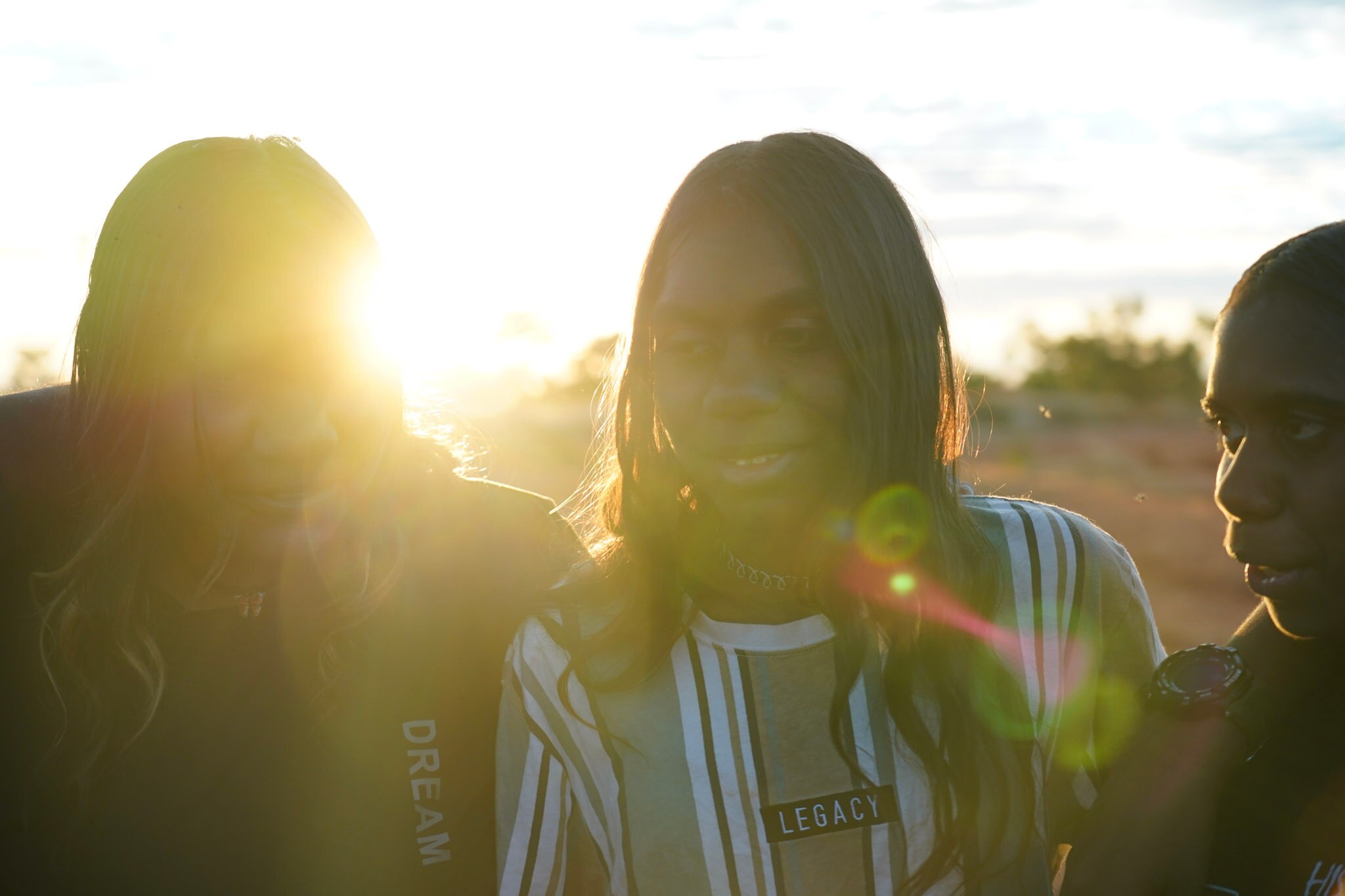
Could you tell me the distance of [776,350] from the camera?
2025 mm

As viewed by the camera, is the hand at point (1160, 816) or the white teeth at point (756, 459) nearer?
the hand at point (1160, 816)

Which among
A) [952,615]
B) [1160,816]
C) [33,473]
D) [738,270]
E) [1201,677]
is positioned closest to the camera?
[1160,816]

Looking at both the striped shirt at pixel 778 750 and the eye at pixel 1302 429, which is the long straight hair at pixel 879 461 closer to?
the striped shirt at pixel 778 750

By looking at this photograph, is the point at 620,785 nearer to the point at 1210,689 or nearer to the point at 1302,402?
the point at 1210,689

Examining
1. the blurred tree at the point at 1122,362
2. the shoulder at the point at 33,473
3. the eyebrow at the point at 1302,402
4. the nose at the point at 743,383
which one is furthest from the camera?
the blurred tree at the point at 1122,362

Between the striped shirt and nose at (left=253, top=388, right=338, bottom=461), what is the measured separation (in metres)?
0.55

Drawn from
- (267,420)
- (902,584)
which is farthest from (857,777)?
(267,420)

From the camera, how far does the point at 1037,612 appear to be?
2.11 m

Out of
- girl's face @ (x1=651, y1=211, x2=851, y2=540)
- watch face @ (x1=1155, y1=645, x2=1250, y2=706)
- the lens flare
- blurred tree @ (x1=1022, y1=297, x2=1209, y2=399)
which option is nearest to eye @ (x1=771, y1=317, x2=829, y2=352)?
girl's face @ (x1=651, y1=211, x2=851, y2=540)

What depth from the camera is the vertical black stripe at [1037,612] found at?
2078mm

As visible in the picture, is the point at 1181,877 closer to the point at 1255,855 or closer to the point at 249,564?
the point at 1255,855

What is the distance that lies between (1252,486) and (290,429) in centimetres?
157

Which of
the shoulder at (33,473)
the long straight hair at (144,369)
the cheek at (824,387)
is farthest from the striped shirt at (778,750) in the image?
the shoulder at (33,473)

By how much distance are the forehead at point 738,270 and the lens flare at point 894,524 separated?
400 mm
